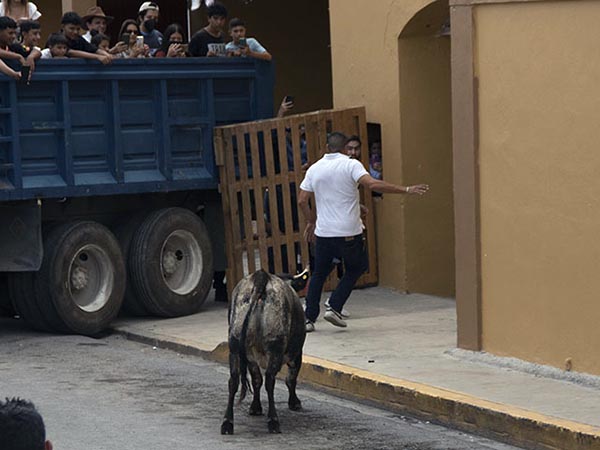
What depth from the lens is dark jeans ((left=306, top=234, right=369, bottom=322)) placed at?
473 inches

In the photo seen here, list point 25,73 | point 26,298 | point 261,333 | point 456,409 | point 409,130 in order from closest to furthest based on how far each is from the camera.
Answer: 1. point 261,333
2. point 456,409
3. point 25,73
4. point 26,298
5. point 409,130

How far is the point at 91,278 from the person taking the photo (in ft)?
43.8

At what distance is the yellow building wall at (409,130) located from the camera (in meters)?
14.4

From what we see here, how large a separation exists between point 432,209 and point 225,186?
86.9 inches

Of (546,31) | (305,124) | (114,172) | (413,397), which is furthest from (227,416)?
(305,124)

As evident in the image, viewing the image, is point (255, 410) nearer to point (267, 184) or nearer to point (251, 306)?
point (251, 306)

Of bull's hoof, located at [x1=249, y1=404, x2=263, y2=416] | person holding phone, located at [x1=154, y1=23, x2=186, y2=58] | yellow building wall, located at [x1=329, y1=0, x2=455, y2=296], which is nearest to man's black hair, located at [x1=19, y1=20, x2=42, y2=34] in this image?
person holding phone, located at [x1=154, y1=23, x2=186, y2=58]

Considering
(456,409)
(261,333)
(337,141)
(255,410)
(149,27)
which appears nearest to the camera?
(261,333)

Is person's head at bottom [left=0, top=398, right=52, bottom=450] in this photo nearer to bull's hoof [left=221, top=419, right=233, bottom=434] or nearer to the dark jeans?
bull's hoof [left=221, top=419, right=233, bottom=434]

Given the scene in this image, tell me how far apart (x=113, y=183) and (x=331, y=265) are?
239 centimetres

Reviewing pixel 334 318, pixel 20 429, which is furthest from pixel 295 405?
pixel 20 429

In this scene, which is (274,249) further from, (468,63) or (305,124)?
(468,63)

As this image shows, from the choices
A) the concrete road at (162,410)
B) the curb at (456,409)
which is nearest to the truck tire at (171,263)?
the concrete road at (162,410)

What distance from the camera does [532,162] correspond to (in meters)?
10.3
